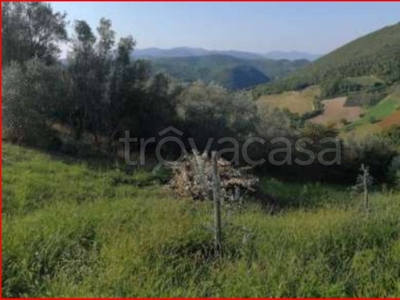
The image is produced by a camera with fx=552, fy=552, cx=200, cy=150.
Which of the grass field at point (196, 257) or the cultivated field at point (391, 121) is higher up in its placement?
the grass field at point (196, 257)

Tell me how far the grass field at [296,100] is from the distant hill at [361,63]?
9.06 m

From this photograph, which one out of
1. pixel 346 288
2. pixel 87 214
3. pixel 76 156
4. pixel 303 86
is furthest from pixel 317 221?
pixel 303 86

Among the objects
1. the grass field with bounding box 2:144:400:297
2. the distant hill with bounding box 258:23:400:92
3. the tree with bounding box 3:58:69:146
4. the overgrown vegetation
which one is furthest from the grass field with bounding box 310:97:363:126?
the grass field with bounding box 2:144:400:297

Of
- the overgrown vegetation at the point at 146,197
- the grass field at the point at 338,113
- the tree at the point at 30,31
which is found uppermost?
the tree at the point at 30,31

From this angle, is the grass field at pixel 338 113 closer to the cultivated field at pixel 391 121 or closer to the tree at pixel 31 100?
the cultivated field at pixel 391 121

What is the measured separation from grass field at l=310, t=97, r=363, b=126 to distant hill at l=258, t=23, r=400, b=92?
17.1 metres

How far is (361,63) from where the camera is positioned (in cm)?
11500

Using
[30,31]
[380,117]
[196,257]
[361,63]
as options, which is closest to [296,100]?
[380,117]

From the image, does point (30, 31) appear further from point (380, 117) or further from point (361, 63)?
point (361, 63)

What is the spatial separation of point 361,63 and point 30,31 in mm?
100791

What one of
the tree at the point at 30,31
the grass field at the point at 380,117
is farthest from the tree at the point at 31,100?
the grass field at the point at 380,117

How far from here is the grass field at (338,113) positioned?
70.2 m

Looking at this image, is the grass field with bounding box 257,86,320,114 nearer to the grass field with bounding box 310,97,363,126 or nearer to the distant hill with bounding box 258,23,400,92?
the grass field with bounding box 310,97,363,126

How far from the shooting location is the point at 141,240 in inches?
202
